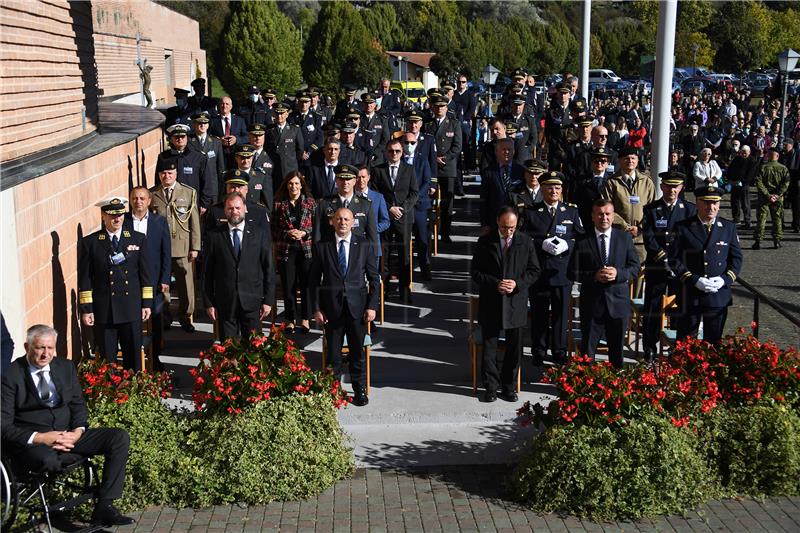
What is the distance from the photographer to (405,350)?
36.2ft

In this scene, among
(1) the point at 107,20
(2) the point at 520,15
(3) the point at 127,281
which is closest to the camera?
(3) the point at 127,281

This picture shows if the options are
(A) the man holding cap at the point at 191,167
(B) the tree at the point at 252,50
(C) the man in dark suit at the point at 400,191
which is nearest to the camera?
(A) the man holding cap at the point at 191,167

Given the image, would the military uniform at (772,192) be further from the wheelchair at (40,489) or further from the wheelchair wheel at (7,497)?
the wheelchair wheel at (7,497)

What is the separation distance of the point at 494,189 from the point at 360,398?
12.0 ft

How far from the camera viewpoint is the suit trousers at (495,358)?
9359 mm

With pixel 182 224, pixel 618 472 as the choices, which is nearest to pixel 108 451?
pixel 618 472

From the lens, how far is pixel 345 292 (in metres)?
9.38

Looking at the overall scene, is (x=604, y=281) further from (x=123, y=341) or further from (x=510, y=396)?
(x=123, y=341)

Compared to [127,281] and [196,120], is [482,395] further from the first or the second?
[196,120]

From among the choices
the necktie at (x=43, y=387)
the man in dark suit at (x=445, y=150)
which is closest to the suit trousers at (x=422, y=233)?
the man in dark suit at (x=445, y=150)

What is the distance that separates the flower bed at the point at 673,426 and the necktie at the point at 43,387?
11.0 ft

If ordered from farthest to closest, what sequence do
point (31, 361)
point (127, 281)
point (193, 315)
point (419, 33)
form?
point (419, 33) → point (193, 315) → point (127, 281) → point (31, 361)

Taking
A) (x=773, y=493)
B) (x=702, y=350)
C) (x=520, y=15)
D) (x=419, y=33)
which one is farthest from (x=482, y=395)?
(x=520, y=15)

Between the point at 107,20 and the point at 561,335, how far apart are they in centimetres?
2145
